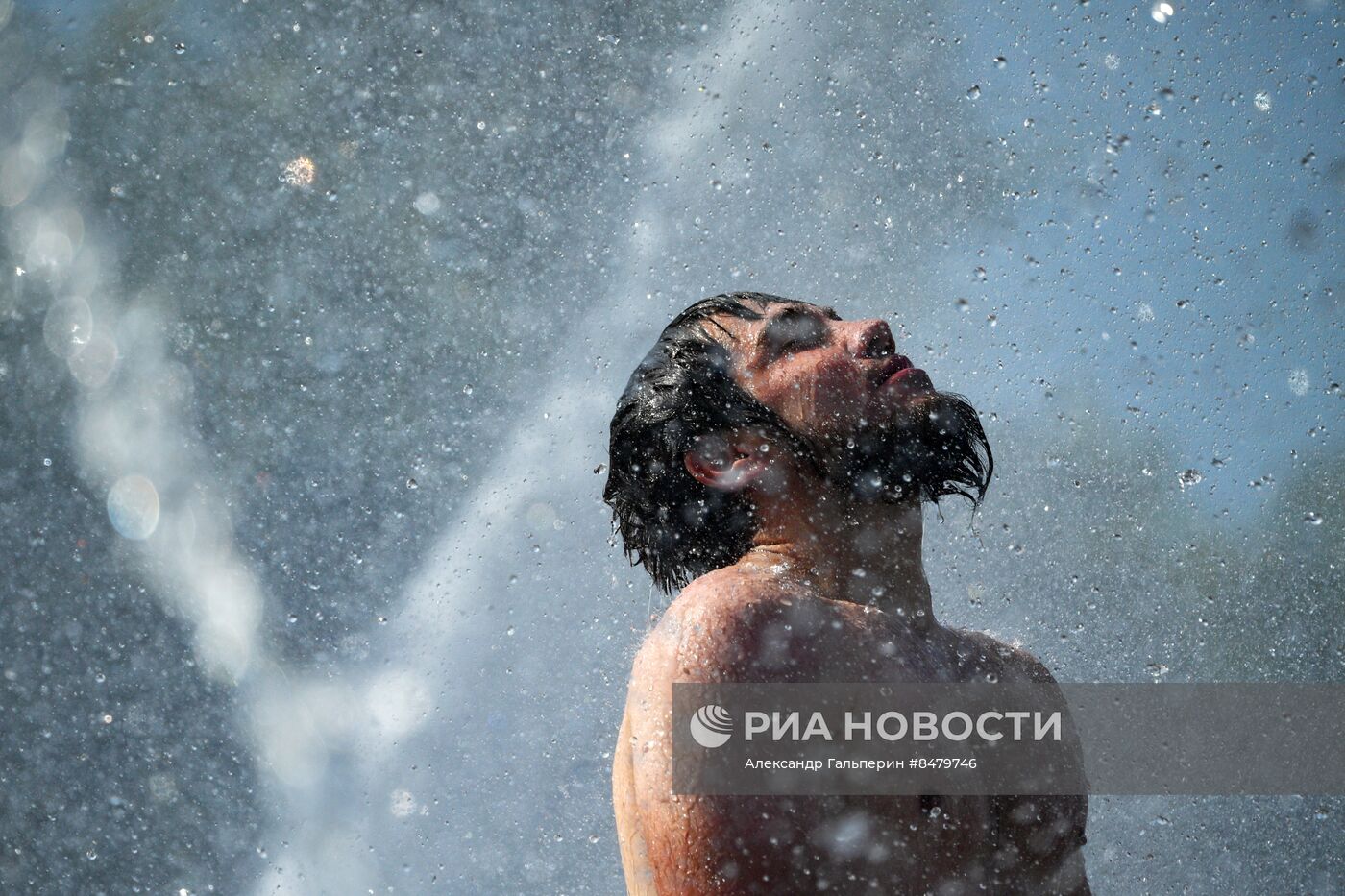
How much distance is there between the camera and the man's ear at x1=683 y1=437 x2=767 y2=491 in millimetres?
2582

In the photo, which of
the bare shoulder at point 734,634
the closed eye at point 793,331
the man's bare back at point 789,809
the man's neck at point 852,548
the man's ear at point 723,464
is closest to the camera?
the man's bare back at point 789,809

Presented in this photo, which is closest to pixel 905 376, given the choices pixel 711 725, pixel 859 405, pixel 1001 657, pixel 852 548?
pixel 859 405

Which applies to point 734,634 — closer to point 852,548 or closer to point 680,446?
point 852,548

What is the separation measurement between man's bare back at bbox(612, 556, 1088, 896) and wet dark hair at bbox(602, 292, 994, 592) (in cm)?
28

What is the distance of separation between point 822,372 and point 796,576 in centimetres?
51

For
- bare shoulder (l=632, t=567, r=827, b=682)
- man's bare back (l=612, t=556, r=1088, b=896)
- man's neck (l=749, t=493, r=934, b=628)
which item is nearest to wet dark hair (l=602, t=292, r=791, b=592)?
man's neck (l=749, t=493, r=934, b=628)

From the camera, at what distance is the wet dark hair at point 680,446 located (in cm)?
266

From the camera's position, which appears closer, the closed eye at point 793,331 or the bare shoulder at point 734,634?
the bare shoulder at point 734,634

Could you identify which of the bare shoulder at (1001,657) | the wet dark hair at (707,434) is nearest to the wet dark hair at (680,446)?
the wet dark hair at (707,434)

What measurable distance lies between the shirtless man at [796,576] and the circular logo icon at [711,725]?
56mm

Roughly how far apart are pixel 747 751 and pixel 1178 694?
415 centimetres

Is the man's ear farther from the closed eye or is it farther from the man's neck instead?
the closed eye

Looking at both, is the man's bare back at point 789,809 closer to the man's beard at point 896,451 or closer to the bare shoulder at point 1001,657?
the bare shoulder at point 1001,657

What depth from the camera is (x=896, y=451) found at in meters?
2.54
